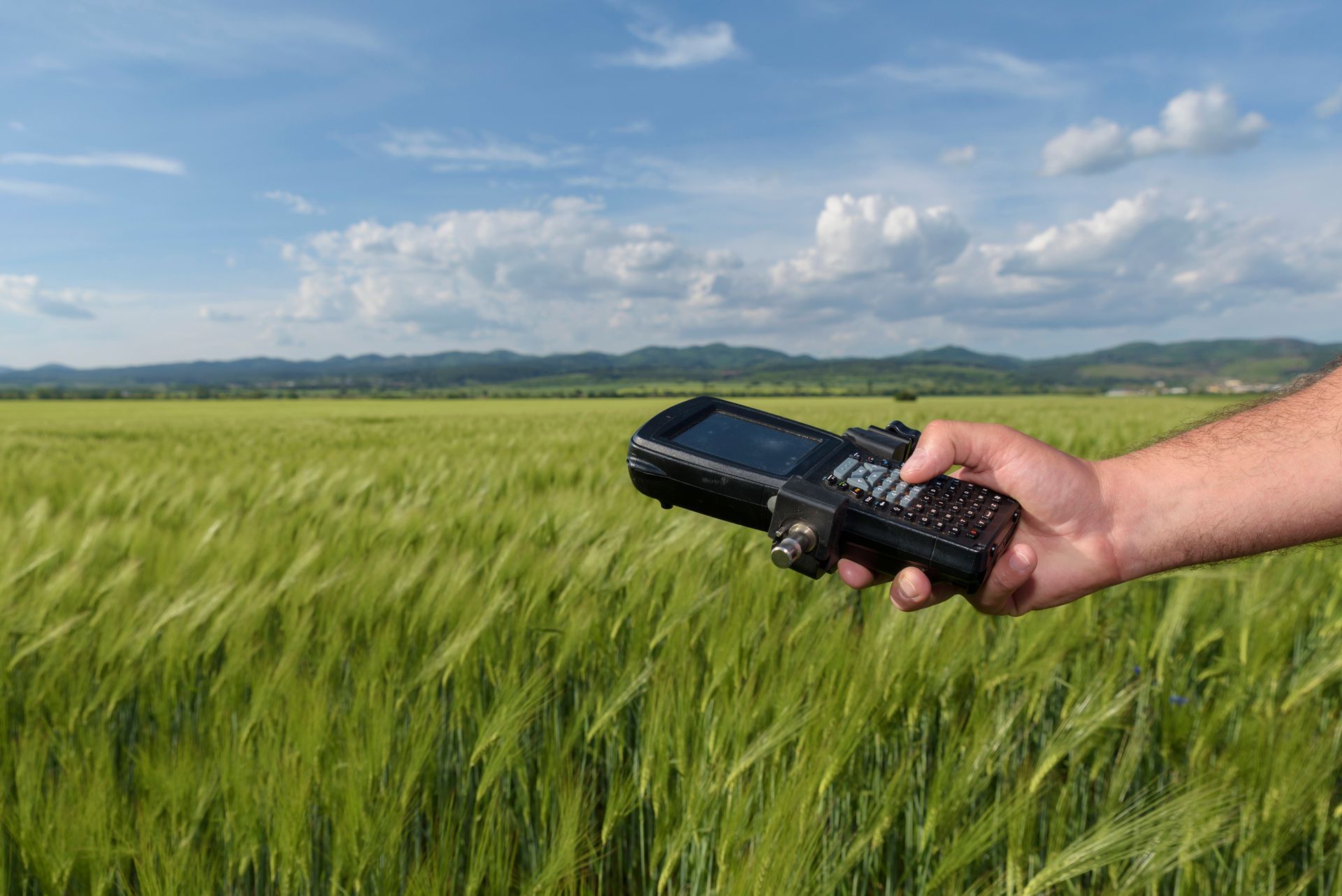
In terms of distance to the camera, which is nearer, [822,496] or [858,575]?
[822,496]

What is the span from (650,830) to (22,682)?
1.61 meters

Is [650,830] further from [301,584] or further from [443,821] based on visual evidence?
[301,584]

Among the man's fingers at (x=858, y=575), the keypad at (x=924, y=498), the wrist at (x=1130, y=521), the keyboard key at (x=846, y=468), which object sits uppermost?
the keyboard key at (x=846, y=468)

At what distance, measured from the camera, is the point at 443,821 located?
149 centimetres

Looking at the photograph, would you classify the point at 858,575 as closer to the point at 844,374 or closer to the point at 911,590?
the point at 911,590

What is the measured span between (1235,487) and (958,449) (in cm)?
47

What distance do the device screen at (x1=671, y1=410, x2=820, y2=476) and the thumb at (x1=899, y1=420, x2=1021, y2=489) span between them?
0.19m

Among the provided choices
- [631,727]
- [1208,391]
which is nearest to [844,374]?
[1208,391]

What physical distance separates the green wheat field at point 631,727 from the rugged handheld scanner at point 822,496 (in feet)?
1.29

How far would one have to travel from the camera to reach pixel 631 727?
1.82m

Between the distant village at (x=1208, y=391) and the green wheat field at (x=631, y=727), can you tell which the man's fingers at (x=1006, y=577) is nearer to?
the green wheat field at (x=631, y=727)

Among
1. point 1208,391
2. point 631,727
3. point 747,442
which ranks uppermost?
point 747,442

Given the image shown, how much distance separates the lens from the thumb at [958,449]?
133 centimetres

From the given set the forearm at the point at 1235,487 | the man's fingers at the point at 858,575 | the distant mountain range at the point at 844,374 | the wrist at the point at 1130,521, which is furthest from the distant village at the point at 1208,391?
the man's fingers at the point at 858,575
